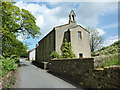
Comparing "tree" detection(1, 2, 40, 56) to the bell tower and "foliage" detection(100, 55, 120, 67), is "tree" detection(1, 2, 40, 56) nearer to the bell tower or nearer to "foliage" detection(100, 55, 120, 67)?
the bell tower

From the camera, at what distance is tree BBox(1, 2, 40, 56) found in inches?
663

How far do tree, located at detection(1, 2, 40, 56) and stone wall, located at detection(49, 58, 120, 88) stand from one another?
9.48 m

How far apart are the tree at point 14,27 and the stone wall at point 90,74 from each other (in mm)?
9481

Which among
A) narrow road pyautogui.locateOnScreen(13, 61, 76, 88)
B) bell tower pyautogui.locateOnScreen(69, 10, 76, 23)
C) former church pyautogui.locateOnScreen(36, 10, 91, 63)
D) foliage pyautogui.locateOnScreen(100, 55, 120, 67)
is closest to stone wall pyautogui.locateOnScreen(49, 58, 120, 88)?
foliage pyautogui.locateOnScreen(100, 55, 120, 67)

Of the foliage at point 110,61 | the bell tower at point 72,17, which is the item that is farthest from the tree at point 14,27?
the foliage at point 110,61

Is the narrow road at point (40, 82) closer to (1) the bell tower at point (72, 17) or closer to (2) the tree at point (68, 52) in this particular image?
(2) the tree at point (68, 52)

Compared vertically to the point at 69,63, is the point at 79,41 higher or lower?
higher

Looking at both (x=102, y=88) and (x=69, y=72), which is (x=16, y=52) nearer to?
(x=69, y=72)

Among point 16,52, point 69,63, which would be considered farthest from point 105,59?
point 16,52

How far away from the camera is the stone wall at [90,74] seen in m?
5.59

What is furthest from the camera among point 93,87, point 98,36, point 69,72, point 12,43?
point 98,36

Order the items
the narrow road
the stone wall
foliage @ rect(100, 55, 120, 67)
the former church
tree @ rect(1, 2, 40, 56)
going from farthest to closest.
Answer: the former church, tree @ rect(1, 2, 40, 56), the narrow road, foliage @ rect(100, 55, 120, 67), the stone wall

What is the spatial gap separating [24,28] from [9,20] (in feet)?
20.7

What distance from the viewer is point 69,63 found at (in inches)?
416
